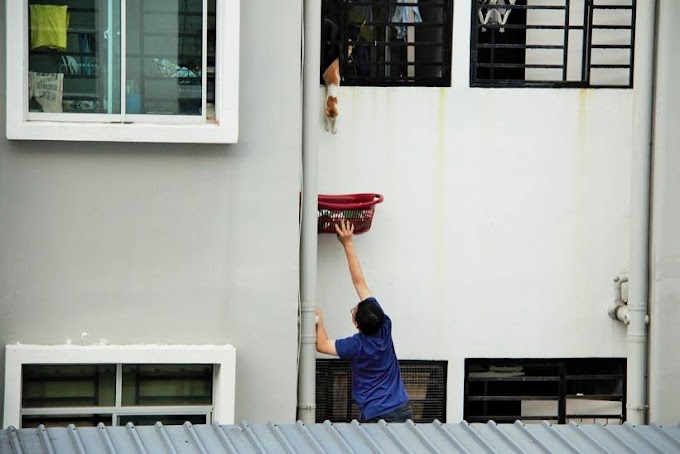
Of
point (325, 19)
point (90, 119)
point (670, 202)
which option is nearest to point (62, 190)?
point (90, 119)

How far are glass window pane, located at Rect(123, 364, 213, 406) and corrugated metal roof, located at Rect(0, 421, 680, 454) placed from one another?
70.1 inches

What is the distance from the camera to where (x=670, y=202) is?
10.4 m

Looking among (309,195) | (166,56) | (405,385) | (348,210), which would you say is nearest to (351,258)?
(348,210)

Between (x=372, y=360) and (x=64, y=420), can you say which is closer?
(x=64, y=420)

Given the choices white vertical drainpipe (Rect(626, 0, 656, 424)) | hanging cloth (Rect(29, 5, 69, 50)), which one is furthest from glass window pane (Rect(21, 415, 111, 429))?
white vertical drainpipe (Rect(626, 0, 656, 424))

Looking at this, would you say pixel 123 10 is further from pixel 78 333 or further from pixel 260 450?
pixel 260 450

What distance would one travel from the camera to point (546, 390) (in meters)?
11.0

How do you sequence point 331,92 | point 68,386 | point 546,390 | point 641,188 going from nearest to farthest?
point 68,386 < point 331,92 < point 641,188 < point 546,390

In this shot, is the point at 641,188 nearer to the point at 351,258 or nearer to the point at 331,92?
the point at 351,258

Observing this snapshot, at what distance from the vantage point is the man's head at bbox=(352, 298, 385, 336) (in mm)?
9633

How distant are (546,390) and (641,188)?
69.9 inches

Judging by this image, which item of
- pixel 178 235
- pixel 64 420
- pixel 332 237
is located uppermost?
pixel 178 235

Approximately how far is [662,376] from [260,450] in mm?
4358

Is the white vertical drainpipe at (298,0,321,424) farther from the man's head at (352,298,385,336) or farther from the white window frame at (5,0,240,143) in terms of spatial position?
the white window frame at (5,0,240,143)
